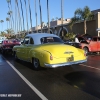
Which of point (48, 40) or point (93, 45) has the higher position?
point (48, 40)

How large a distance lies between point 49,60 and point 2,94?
273cm

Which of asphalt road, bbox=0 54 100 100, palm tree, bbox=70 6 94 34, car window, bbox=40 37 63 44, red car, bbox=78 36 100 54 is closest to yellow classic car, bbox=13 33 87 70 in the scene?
car window, bbox=40 37 63 44

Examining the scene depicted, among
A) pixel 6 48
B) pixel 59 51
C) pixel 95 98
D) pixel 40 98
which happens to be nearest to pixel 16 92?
pixel 40 98

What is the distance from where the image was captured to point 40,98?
502 centimetres

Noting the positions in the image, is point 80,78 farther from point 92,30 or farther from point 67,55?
point 92,30

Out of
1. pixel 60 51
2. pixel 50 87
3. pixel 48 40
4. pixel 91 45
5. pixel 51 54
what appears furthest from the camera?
pixel 91 45

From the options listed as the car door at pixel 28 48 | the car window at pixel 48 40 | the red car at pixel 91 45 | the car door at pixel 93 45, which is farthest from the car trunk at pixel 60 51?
the car door at pixel 93 45

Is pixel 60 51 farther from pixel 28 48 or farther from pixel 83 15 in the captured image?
pixel 83 15

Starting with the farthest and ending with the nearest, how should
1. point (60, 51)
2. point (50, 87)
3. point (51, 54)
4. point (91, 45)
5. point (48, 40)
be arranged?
point (91, 45) → point (48, 40) → point (60, 51) → point (51, 54) → point (50, 87)

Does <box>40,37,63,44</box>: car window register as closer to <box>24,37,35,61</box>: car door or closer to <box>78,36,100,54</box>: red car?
<box>24,37,35,61</box>: car door

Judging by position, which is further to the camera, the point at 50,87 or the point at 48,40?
the point at 48,40

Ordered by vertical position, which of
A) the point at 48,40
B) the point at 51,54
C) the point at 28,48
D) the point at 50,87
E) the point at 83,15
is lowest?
the point at 50,87

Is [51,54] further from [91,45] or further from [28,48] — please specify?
[91,45]

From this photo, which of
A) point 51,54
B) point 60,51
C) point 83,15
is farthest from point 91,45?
point 83,15
